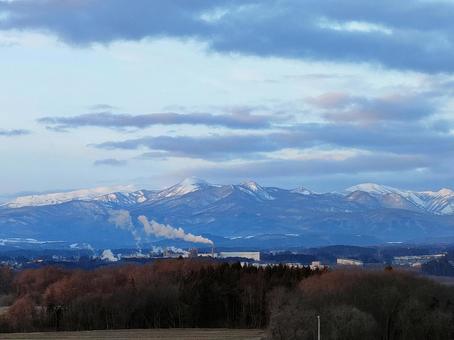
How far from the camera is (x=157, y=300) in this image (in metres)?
140

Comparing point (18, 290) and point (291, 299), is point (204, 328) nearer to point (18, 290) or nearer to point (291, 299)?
point (291, 299)

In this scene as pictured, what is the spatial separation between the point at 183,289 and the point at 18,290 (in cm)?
4697

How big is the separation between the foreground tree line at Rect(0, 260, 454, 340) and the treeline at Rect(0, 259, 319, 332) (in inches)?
6.2

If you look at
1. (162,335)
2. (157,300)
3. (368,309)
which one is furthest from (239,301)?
(368,309)

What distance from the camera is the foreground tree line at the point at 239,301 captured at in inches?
4045

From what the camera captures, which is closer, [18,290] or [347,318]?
[347,318]

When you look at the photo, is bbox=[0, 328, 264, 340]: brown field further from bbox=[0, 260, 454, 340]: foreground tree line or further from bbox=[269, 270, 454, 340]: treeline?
bbox=[269, 270, 454, 340]: treeline

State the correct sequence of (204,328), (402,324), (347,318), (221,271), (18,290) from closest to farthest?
(347,318) < (402,324) < (204,328) < (221,271) < (18,290)

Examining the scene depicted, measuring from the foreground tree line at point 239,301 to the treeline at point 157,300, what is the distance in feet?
0.52

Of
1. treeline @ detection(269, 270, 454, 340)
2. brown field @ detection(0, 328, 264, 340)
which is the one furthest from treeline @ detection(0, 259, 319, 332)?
brown field @ detection(0, 328, 264, 340)

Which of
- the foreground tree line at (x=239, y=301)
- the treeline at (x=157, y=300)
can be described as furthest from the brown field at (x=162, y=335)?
the treeline at (x=157, y=300)

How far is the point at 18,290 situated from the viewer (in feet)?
575

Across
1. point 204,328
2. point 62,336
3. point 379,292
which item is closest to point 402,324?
point 379,292

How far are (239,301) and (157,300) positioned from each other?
13.9 metres
